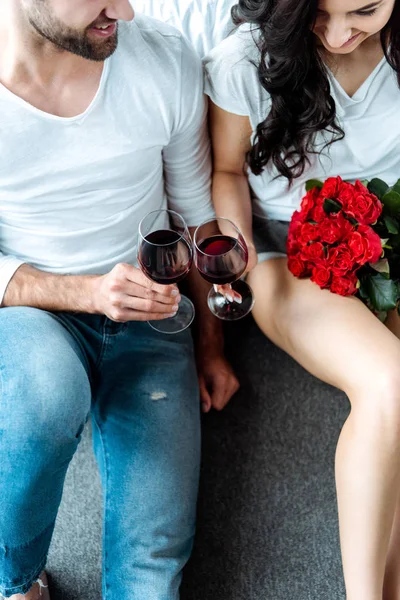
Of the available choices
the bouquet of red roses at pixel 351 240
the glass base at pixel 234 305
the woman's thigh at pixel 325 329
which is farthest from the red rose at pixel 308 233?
the glass base at pixel 234 305

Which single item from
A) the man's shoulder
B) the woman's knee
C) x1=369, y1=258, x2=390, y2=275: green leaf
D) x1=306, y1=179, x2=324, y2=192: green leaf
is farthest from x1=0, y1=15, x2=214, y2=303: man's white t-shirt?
the woman's knee

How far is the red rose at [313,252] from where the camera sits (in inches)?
59.7

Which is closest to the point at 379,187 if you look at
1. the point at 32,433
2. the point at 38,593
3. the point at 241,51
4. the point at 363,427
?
the point at 241,51

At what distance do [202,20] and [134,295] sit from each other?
28.3 inches

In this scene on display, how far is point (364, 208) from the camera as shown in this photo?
1472 mm

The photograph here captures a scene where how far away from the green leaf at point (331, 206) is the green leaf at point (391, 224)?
105mm

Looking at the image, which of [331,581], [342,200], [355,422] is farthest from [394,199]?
[331,581]

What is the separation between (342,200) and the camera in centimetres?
151

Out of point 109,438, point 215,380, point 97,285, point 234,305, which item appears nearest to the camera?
point 97,285

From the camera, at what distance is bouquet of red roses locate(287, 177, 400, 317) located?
1479 millimetres

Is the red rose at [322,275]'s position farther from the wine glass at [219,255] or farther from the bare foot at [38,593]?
the bare foot at [38,593]

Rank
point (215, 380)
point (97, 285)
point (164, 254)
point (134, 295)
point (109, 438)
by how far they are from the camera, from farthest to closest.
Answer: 1. point (215, 380)
2. point (109, 438)
3. point (97, 285)
4. point (134, 295)
5. point (164, 254)

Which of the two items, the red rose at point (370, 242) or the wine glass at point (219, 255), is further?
the red rose at point (370, 242)

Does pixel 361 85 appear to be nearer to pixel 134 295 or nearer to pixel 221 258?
pixel 221 258
